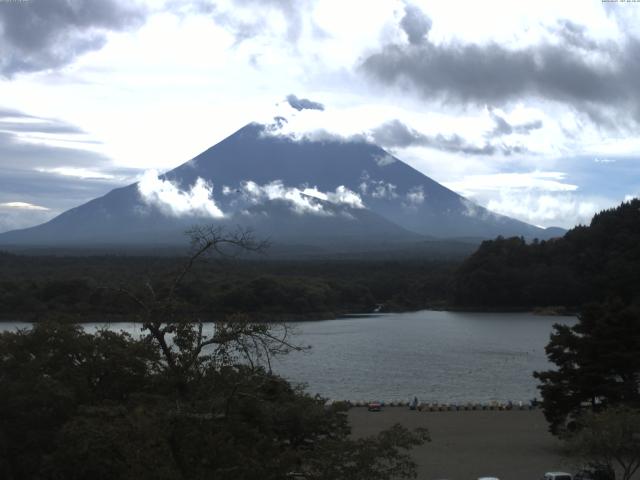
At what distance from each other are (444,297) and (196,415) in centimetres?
5381

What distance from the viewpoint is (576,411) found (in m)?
14.4

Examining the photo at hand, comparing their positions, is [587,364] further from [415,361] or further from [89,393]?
[415,361]

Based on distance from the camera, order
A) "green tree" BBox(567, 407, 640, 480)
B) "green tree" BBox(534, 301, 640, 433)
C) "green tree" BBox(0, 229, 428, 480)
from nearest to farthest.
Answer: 1. "green tree" BBox(0, 229, 428, 480)
2. "green tree" BBox(567, 407, 640, 480)
3. "green tree" BBox(534, 301, 640, 433)

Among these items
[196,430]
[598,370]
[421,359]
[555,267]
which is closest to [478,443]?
[598,370]

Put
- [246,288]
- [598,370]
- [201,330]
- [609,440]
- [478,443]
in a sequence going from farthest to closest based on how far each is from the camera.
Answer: [246,288] < [478,443] < [598,370] < [609,440] < [201,330]

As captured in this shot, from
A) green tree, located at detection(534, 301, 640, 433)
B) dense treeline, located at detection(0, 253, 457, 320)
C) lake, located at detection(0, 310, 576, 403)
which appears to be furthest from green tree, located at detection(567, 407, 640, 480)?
dense treeline, located at detection(0, 253, 457, 320)

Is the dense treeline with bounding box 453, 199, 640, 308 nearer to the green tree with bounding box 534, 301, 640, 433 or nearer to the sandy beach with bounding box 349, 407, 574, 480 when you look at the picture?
the sandy beach with bounding box 349, 407, 574, 480

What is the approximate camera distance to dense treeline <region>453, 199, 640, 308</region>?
50.9m

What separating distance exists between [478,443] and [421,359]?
1429cm

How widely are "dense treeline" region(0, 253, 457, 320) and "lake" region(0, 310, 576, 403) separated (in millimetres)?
2477

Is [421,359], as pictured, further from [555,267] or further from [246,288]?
[555,267]

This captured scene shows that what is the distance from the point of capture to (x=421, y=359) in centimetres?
2972

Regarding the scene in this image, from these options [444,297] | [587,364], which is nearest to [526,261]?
[444,297]

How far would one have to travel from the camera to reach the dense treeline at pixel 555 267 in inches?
2005
